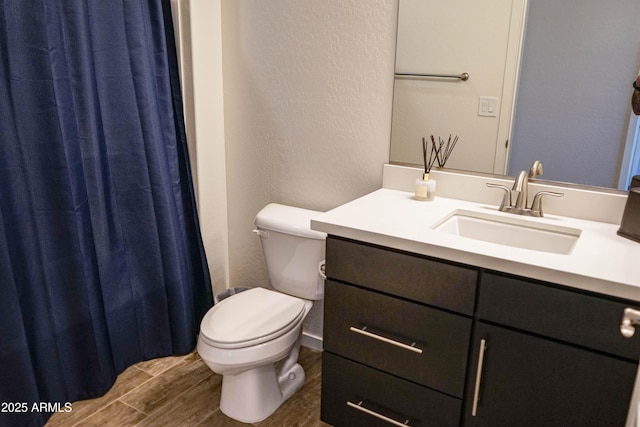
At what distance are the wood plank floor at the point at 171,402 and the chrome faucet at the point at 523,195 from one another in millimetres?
1056

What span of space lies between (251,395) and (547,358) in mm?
1088

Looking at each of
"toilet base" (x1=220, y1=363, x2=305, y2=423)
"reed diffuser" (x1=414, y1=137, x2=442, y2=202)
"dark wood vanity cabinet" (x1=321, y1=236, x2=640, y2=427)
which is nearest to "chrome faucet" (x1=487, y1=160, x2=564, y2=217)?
"reed diffuser" (x1=414, y1=137, x2=442, y2=202)

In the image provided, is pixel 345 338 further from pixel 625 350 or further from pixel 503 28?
pixel 503 28

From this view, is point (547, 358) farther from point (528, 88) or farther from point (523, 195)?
point (528, 88)

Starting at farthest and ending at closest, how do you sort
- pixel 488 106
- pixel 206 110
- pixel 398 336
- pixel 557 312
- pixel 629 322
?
pixel 206 110 < pixel 488 106 < pixel 398 336 < pixel 557 312 < pixel 629 322

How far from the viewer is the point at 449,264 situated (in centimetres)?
132

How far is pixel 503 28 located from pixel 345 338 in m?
1.14

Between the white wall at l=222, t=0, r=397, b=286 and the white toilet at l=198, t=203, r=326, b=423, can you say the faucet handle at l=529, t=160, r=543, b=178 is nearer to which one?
the white wall at l=222, t=0, r=397, b=286

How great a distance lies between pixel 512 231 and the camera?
5.16ft

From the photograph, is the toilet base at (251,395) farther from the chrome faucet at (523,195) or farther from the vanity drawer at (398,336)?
the chrome faucet at (523,195)

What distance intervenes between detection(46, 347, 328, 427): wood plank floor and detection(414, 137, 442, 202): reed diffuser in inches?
36.6

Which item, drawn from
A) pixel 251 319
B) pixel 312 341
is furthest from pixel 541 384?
pixel 312 341

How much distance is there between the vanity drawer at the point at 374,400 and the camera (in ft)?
4.75

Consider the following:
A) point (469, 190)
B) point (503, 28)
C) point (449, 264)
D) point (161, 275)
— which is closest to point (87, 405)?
point (161, 275)
